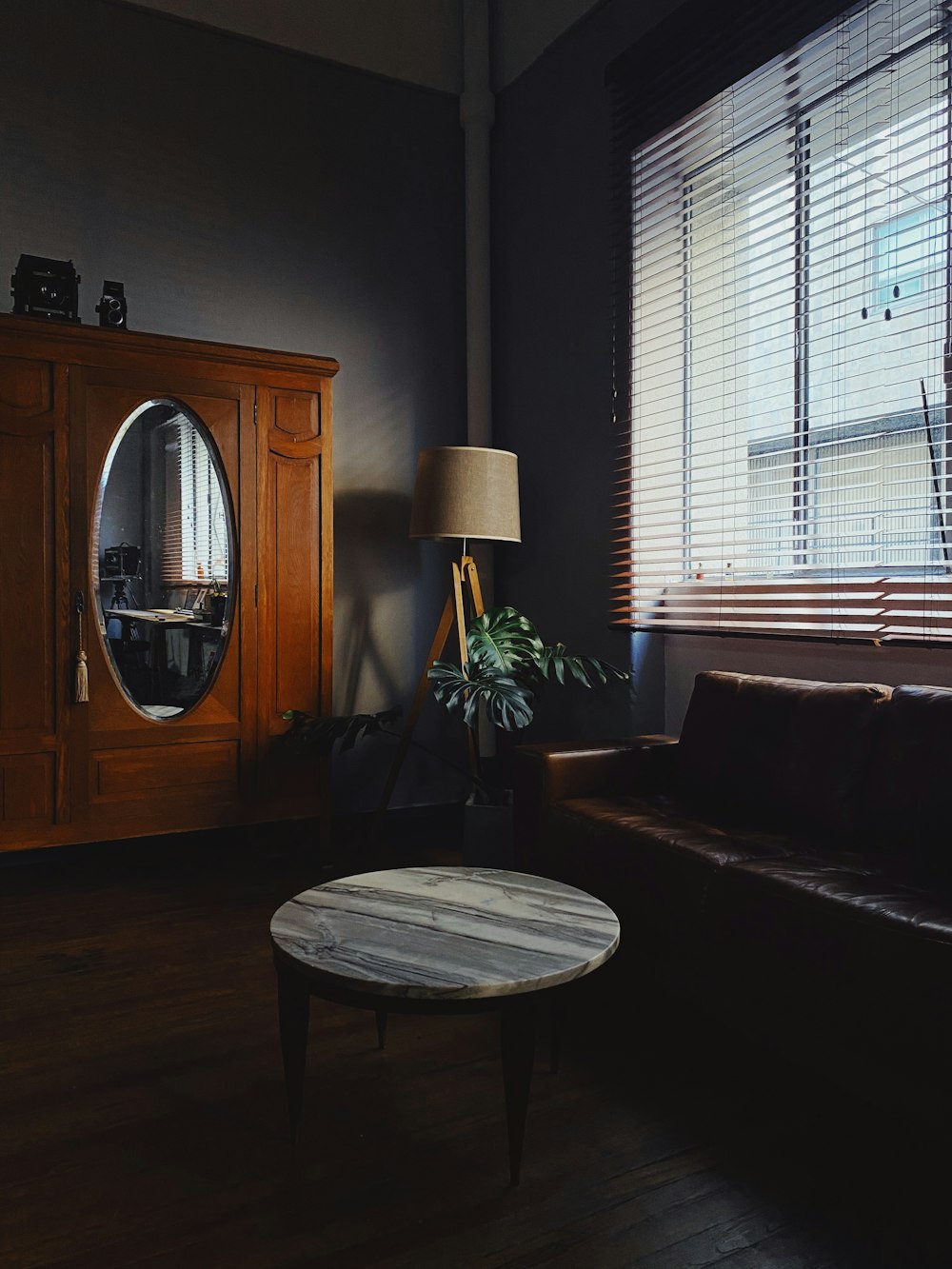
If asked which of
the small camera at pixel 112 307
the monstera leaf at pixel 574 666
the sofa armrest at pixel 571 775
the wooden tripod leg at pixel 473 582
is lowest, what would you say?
the sofa armrest at pixel 571 775

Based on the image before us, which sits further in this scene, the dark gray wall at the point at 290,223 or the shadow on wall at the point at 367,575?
the shadow on wall at the point at 367,575

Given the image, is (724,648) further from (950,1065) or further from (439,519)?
(950,1065)

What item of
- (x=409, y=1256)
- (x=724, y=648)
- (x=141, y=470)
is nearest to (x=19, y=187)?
(x=141, y=470)

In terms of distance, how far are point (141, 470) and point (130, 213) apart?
1.11m

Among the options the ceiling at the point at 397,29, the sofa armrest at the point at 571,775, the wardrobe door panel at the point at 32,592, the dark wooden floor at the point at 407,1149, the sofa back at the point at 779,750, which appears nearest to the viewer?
the dark wooden floor at the point at 407,1149

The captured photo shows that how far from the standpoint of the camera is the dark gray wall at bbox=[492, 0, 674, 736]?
3480 mm

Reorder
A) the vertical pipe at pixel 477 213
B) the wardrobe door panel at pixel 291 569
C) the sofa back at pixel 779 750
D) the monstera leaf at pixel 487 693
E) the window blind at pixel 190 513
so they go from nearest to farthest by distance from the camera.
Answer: the sofa back at pixel 779 750 < the monstera leaf at pixel 487 693 < the window blind at pixel 190 513 < the wardrobe door panel at pixel 291 569 < the vertical pipe at pixel 477 213

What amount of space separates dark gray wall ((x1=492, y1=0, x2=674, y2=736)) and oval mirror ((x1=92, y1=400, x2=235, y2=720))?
4.16ft

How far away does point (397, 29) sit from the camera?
3.97 metres

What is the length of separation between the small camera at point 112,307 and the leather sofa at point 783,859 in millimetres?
1947

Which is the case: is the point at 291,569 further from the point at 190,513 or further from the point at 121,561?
the point at 121,561

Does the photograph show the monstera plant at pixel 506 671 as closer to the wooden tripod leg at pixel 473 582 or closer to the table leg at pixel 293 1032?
the wooden tripod leg at pixel 473 582

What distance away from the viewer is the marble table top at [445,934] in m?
1.47

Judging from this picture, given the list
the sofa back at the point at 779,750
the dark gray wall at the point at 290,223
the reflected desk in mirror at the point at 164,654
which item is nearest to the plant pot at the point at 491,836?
the sofa back at the point at 779,750
